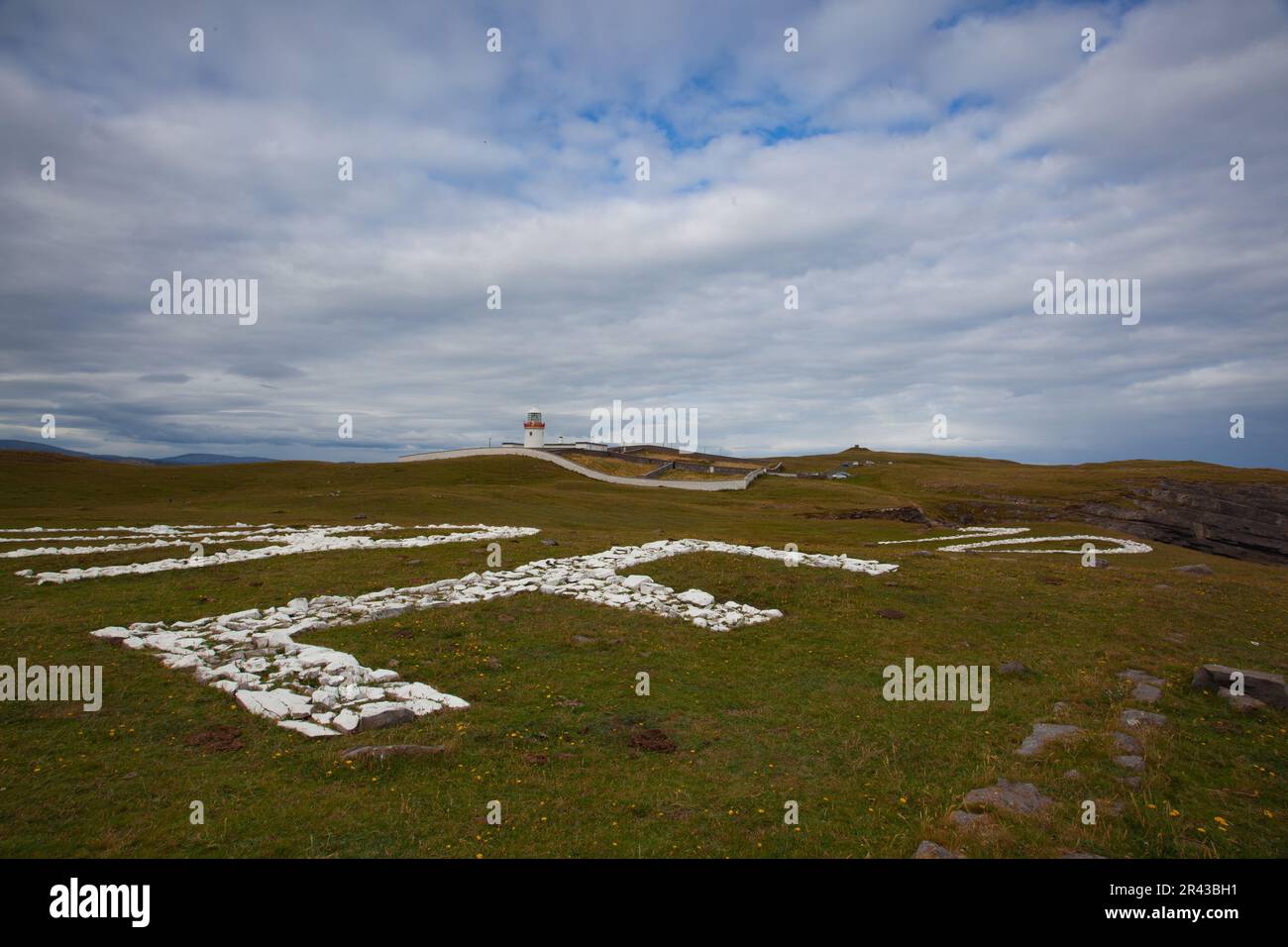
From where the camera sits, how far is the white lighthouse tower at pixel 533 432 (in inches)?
5217

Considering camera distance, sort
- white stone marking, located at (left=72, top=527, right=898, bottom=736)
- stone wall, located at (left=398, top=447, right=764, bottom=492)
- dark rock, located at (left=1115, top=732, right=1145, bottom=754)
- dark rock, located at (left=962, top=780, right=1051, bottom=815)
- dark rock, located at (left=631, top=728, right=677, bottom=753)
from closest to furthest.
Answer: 1. dark rock, located at (left=962, top=780, right=1051, bottom=815)
2. dark rock, located at (left=1115, top=732, right=1145, bottom=754)
3. dark rock, located at (left=631, top=728, right=677, bottom=753)
4. white stone marking, located at (left=72, top=527, right=898, bottom=736)
5. stone wall, located at (left=398, top=447, right=764, bottom=492)

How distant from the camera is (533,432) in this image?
13300 cm

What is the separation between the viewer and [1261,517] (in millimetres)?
69125

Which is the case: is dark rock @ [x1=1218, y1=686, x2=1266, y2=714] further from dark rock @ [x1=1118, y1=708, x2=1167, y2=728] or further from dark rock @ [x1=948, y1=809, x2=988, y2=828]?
dark rock @ [x1=948, y1=809, x2=988, y2=828]

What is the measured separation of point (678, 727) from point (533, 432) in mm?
121137

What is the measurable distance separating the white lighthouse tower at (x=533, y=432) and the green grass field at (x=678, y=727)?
327ft

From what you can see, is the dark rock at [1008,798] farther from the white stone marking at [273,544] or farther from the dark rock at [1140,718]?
the white stone marking at [273,544]

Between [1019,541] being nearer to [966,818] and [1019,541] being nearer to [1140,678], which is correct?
[1140,678]

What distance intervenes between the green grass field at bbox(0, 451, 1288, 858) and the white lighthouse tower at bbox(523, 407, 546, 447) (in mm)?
99775

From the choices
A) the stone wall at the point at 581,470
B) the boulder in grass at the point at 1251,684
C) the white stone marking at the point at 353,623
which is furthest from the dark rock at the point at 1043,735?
the stone wall at the point at 581,470

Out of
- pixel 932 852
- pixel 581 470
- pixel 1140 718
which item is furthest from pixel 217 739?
pixel 581 470

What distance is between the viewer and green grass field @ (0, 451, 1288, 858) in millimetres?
10461

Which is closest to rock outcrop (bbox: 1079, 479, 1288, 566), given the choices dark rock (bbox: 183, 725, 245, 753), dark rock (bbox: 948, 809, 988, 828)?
dark rock (bbox: 948, 809, 988, 828)
